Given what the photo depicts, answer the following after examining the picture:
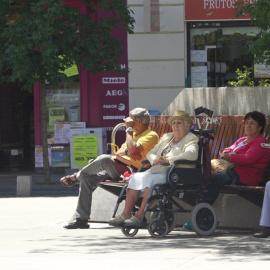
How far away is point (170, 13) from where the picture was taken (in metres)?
20.5

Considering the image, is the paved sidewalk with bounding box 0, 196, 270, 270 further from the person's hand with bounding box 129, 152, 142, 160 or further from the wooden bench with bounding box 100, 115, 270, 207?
the person's hand with bounding box 129, 152, 142, 160

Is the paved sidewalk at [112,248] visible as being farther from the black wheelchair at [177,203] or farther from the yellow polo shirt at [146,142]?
the yellow polo shirt at [146,142]

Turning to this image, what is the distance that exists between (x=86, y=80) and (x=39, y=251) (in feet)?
37.0

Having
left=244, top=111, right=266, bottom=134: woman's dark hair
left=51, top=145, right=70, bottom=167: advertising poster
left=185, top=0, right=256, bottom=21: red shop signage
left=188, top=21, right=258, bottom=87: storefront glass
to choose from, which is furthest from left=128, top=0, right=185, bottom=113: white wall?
left=244, top=111, right=266, bottom=134: woman's dark hair

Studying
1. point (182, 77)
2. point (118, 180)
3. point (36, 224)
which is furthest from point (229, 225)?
point (182, 77)

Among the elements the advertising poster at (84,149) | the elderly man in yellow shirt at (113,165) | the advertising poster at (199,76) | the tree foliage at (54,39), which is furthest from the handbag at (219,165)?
the advertising poster at (199,76)

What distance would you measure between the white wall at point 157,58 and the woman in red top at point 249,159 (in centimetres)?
931

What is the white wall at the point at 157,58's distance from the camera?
67.2ft

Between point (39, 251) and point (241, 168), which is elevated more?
point (241, 168)

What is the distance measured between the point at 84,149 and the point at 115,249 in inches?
404

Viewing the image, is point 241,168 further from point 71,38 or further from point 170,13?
point 170,13

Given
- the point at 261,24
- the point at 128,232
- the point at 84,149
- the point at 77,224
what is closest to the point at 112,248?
the point at 128,232

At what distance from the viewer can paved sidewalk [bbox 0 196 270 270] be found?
8742mm

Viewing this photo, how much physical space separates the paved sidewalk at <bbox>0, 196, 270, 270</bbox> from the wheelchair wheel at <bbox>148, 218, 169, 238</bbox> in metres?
0.09
